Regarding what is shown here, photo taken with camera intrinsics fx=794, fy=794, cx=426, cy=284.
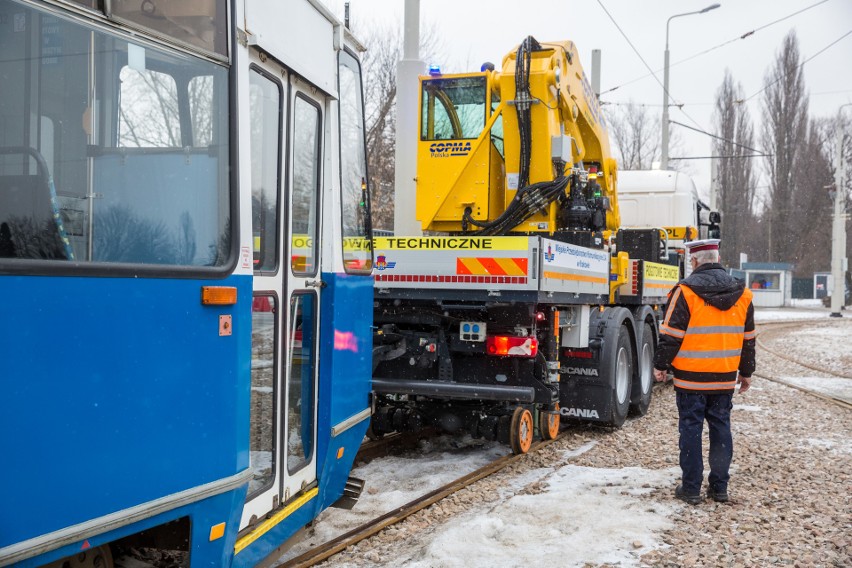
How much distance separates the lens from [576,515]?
17.4 feet

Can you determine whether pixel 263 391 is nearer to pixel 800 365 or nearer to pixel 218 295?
pixel 218 295

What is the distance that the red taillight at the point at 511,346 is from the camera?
21.6 ft

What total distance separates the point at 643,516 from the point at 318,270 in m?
2.82

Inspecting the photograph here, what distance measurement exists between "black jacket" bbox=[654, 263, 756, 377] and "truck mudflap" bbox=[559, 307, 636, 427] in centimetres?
210

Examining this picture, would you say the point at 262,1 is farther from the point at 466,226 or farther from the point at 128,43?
the point at 466,226

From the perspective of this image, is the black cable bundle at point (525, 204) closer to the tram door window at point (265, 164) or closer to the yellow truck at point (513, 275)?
the yellow truck at point (513, 275)

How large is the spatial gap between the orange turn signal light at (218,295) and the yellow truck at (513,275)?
3386 mm

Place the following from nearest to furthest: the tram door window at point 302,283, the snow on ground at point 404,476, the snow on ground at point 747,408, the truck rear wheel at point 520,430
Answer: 1. the tram door window at point 302,283
2. the snow on ground at point 404,476
3. the truck rear wheel at point 520,430
4. the snow on ground at point 747,408

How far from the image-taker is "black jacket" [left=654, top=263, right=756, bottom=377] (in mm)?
5762

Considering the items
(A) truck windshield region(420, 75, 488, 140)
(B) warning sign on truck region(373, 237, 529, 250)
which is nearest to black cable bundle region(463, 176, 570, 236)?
(A) truck windshield region(420, 75, 488, 140)

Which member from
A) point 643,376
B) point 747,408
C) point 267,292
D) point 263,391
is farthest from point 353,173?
point 747,408

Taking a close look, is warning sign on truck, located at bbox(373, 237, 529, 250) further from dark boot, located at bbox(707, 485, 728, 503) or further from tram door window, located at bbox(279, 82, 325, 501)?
tram door window, located at bbox(279, 82, 325, 501)

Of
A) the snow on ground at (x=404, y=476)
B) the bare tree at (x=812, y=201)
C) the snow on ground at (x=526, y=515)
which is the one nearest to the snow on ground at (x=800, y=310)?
the bare tree at (x=812, y=201)

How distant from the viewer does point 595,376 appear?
316 inches
